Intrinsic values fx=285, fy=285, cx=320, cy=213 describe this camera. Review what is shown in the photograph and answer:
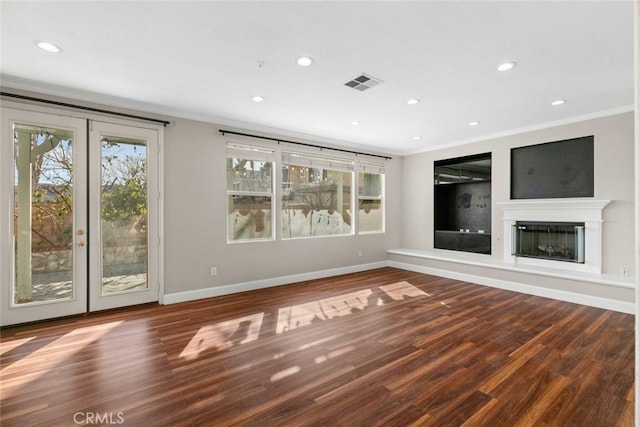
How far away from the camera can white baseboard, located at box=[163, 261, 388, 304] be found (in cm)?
403

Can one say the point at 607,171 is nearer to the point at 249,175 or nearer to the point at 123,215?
the point at 249,175

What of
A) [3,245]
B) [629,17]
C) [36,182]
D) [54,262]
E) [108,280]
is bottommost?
[108,280]

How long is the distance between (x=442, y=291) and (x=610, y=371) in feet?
7.53

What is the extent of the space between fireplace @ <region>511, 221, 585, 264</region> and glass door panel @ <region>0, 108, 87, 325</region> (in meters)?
6.58

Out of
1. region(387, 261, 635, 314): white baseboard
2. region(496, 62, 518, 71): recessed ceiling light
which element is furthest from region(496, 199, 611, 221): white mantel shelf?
region(496, 62, 518, 71): recessed ceiling light

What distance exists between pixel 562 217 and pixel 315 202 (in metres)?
4.07

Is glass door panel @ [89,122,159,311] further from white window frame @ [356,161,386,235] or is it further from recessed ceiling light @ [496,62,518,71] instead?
recessed ceiling light @ [496,62,518,71]

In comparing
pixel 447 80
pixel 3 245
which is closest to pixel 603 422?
pixel 447 80

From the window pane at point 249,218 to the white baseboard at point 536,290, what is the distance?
3.28 meters

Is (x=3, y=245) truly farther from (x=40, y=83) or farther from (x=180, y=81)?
(x=180, y=81)

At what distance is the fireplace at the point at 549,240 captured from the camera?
4.37m

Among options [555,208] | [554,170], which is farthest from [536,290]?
[554,170]

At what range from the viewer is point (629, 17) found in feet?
6.69

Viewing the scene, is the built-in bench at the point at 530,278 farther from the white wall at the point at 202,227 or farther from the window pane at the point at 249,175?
the window pane at the point at 249,175
